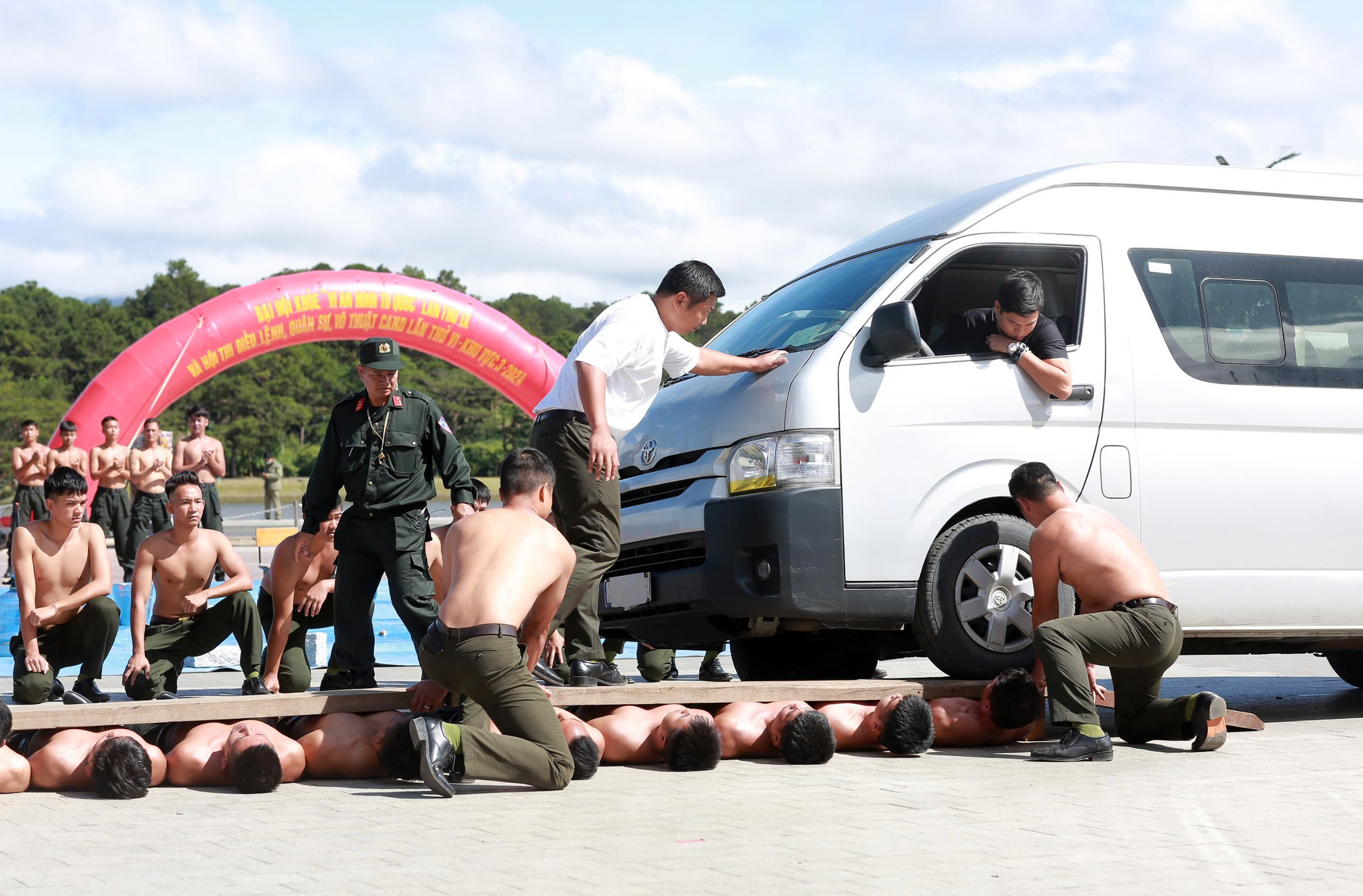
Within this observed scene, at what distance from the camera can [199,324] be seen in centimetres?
1836

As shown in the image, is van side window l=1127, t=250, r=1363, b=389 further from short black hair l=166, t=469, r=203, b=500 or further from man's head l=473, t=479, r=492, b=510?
short black hair l=166, t=469, r=203, b=500

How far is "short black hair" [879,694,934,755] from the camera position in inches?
238

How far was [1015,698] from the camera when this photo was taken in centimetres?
606

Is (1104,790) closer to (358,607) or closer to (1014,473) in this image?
(1014,473)

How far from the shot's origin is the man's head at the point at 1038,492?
5883 millimetres

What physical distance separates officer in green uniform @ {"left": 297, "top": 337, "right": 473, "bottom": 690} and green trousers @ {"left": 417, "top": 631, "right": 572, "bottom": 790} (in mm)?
1334

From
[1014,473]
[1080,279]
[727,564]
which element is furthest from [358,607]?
[1080,279]

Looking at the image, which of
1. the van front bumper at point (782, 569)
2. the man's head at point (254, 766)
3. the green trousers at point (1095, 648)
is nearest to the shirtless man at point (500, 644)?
the man's head at point (254, 766)

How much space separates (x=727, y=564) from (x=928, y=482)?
98 cm

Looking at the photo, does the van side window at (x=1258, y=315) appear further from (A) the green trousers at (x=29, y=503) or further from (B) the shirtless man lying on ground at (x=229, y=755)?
(A) the green trousers at (x=29, y=503)

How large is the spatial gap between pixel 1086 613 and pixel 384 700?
3.05 meters

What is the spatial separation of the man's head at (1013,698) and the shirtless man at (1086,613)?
0.26 feet

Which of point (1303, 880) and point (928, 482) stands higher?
point (928, 482)

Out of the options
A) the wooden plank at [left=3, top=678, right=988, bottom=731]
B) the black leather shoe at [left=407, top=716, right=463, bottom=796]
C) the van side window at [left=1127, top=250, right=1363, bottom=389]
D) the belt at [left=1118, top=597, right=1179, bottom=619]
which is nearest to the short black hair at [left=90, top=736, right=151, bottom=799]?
the wooden plank at [left=3, top=678, right=988, bottom=731]
